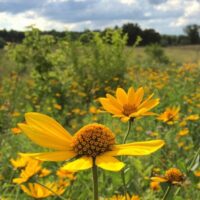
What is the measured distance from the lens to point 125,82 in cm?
770

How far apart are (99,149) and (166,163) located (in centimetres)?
255

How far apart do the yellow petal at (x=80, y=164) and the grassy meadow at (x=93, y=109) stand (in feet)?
0.95

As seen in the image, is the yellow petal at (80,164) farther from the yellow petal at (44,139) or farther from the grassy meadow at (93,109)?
the grassy meadow at (93,109)

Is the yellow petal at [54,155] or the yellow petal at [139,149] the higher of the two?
→ the yellow petal at [139,149]

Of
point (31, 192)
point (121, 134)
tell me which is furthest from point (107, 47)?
point (31, 192)

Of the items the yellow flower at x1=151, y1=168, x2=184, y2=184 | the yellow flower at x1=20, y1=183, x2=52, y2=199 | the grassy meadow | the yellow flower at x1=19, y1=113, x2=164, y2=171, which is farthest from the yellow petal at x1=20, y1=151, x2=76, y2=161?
the yellow flower at x1=20, y1=183, x2=52, y2=199

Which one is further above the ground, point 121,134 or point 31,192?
point 31,192

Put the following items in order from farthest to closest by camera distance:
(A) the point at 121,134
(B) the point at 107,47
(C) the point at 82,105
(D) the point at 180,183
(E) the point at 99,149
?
(B) the point at 107,47 < (C) the point at 82,105 < (A) the point at 121,134 < (D) the point at 180,183 < (E) the point at 99,149

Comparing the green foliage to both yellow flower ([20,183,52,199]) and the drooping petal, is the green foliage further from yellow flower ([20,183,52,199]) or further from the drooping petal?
the drooping petal

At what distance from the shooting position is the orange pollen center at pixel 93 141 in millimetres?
840

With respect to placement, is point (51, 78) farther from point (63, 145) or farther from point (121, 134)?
point (63, 145)

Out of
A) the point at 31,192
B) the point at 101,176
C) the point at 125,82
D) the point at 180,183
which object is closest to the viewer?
the point at 180,183

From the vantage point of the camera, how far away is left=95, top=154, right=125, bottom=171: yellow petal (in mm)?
730

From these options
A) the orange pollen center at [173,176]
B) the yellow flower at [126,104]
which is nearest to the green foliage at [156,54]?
the orange pollen center at [173,176]
